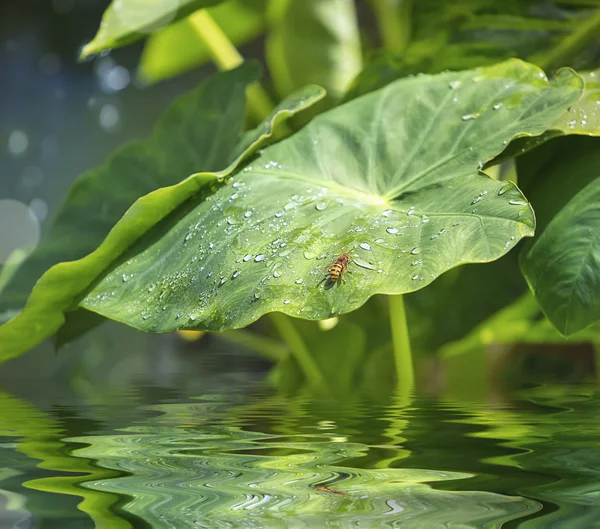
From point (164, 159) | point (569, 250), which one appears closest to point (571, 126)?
point (569, 250)

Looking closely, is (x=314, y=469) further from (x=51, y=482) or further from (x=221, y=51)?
(x=221, y=51)

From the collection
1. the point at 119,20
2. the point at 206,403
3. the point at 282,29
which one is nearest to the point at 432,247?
the point at 206,403

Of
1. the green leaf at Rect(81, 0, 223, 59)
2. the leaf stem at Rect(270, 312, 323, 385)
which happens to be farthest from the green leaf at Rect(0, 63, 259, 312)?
the leaf stem at Rect(270, 312, 323, 385)

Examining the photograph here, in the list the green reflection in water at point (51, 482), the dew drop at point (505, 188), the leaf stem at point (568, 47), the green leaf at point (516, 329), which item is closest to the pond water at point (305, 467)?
the green reflection in water at point (51, 482)

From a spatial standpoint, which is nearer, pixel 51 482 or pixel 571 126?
pixel 51 482

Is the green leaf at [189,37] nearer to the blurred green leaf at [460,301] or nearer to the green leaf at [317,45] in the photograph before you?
the green leaf at [317,45]
